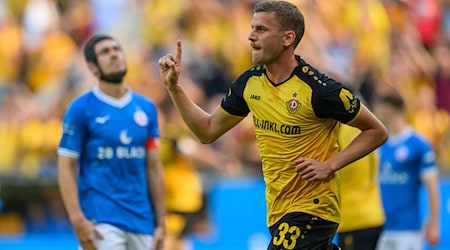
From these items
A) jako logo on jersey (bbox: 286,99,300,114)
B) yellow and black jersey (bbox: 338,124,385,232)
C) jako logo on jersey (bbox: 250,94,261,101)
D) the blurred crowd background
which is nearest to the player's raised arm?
jako logo on jersey (bbox: 250,94,261,101)

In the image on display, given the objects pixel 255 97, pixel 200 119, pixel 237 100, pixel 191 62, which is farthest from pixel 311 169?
pixel 191 62

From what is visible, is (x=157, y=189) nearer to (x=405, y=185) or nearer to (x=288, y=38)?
Answer: (x=288, y=38)

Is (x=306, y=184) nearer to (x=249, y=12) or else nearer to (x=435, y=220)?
(x=435, y=220)

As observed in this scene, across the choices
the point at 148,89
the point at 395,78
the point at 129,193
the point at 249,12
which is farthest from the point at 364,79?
the point at 129,193

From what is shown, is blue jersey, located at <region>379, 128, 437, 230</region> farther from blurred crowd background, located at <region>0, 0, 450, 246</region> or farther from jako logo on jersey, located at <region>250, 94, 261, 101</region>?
jako logo on jersey, located at <region>250, 94, 261, 101</region>

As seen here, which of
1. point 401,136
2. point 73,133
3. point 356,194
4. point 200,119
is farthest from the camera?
point 401,136

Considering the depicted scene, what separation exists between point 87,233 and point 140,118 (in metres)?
1.06

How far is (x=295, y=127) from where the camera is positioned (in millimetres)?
6984

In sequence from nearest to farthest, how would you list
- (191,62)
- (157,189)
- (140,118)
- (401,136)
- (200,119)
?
(200,119)
(140,118)
(157,189)
(401,136)
(191,62)

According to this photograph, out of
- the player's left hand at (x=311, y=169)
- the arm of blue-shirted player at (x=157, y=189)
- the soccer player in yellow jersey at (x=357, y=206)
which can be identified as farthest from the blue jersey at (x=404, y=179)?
the player's left hand at (x=311, y=169)

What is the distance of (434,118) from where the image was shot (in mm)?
14859

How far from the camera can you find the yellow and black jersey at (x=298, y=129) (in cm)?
691

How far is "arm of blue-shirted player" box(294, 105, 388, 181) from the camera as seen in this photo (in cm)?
688

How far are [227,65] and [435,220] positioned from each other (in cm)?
554
